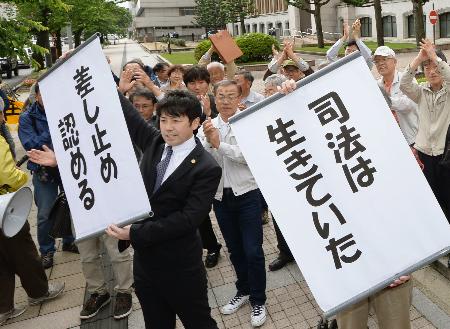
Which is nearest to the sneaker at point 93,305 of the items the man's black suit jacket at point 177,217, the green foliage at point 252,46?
the man's black suit jacket at point 177,217

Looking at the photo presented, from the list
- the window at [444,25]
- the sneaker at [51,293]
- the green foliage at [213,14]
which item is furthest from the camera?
the green foliage at [213,14]

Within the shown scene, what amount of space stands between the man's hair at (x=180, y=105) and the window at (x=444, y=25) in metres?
34.2

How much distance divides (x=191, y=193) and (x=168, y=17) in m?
93.4

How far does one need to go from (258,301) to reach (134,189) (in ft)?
6.09

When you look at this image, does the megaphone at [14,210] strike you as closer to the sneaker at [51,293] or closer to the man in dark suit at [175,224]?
the sneaker at [51,293]

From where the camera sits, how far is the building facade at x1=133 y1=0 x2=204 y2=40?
88.6m

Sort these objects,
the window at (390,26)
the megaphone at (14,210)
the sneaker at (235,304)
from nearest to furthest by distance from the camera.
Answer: the megaphone at (14,210) < the sneaker at (235,304) < the window at (390,26)

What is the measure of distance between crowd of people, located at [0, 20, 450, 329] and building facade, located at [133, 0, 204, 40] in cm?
8850

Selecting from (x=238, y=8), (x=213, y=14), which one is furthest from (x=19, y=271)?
(x=213, y=14)

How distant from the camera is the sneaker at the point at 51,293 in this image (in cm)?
407

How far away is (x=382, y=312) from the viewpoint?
2498mm

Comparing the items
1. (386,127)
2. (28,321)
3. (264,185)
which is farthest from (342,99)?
(28,321)

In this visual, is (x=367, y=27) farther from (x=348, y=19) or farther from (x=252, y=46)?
(x=252, y=46)

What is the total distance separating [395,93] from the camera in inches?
171
